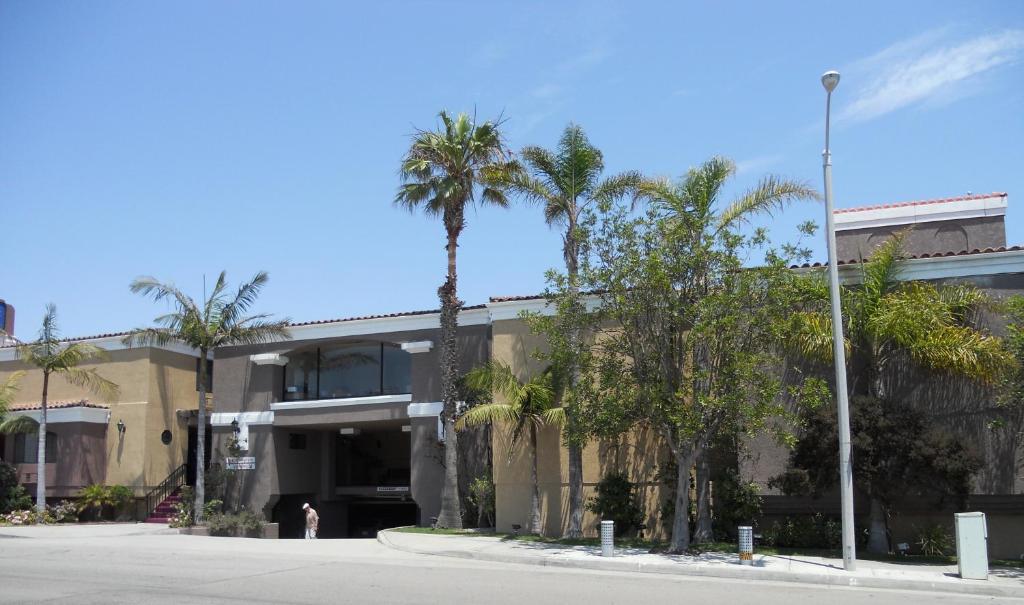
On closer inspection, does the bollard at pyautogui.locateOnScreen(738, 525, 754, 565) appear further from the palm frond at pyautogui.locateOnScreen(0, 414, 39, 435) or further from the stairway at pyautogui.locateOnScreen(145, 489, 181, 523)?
the palm frond at pyautogui.locateOnScreen(0, 414, 39, 435)

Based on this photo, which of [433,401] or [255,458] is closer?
[433,401]

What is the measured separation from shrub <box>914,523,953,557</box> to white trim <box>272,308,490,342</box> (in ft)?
42.3

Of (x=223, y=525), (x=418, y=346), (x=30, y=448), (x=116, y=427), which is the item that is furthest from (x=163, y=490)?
(x=418, y=346)

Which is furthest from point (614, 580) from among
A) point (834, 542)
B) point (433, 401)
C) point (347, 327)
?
point (347, 327)

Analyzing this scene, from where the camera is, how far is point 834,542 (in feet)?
61.6

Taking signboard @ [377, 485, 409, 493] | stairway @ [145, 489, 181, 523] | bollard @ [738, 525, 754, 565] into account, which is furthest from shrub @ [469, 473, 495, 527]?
stairway @ [145, 489, 181, 523]

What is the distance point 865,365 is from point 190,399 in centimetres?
2403

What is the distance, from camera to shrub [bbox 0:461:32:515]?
29344mm

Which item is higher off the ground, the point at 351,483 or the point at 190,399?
the point at 190,399

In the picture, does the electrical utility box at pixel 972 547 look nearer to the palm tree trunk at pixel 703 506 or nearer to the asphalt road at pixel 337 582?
the asphalt road at pixel 337 582

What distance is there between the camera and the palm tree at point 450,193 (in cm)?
2402

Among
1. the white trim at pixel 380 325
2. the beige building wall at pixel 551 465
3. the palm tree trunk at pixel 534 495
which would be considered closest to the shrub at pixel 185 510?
the white trim at pixel 380 325

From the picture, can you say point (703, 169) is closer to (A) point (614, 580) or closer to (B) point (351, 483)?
(A) point (614, 580)

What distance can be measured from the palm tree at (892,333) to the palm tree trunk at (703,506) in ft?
11.0
